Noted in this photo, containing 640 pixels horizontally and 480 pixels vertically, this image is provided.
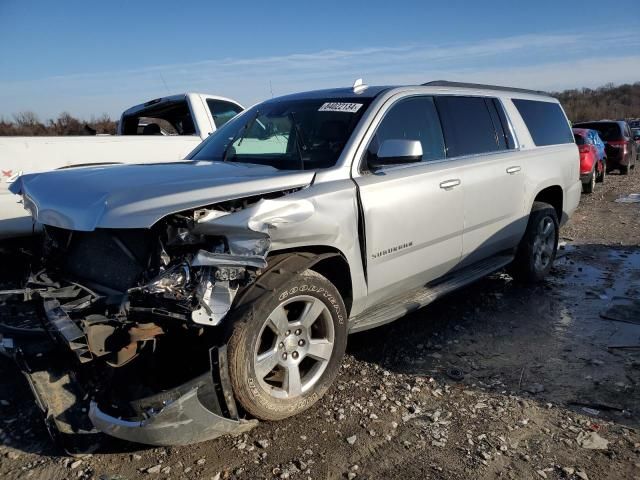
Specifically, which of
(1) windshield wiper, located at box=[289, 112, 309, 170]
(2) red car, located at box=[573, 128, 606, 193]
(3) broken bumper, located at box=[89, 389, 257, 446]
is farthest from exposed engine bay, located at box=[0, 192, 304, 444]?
(2) red car, located at box=[573, 128, 606, 193]

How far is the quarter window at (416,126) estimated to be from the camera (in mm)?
3946

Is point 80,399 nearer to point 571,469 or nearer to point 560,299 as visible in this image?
point 571,469

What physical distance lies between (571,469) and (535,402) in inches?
27.0

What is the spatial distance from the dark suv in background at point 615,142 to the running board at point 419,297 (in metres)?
14.1

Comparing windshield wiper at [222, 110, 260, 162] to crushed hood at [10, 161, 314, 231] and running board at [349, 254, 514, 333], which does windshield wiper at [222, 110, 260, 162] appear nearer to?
crushed hood at [10, 161, 314, 231]

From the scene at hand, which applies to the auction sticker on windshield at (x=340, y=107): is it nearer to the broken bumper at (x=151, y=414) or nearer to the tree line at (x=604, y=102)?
the broken bumper at (x=151, y=414)

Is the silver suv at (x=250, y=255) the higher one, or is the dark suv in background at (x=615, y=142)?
the silver suv at (x=250, y=255)

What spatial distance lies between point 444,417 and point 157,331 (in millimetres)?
1750

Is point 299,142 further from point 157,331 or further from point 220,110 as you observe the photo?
point 220,110

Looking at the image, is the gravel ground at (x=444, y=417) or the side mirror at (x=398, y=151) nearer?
the gravel ground at (x=444, y=417)

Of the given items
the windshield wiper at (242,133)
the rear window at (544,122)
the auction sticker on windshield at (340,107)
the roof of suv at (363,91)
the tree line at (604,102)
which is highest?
the roof of suv at (363,91)

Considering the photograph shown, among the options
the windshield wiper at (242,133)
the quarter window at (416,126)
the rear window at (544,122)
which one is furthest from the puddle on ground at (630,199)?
→ the windshield wiper at (242,133)

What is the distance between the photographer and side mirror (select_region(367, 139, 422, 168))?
3.59 meters

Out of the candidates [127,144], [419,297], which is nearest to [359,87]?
[419,297]
